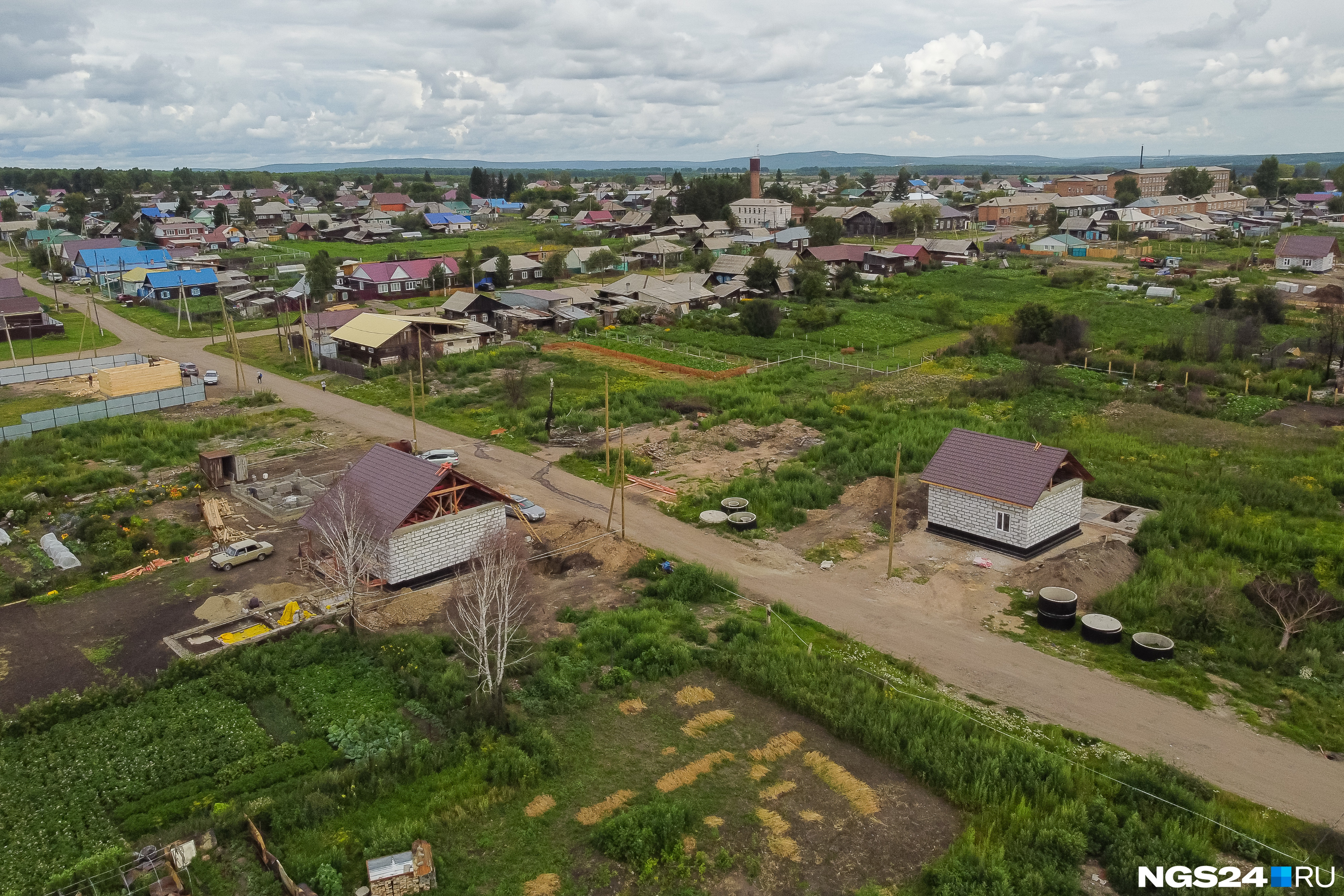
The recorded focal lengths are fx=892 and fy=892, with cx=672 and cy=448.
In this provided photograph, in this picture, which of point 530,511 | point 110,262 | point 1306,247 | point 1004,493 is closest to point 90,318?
point 110,262

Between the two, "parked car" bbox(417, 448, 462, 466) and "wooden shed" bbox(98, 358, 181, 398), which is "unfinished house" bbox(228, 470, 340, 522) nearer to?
"parked car" bbox(417, 448, 462, 466)

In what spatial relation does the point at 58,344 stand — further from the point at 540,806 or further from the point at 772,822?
the point at 772,822

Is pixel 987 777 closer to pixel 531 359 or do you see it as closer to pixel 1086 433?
pixel 1086 433

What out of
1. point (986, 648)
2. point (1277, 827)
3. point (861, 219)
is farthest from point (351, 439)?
point (861, 219)

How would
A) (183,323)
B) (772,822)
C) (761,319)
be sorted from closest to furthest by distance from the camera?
(772,822)
(761,319)
(183,323)

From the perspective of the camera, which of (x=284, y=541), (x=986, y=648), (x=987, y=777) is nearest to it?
(x=987, y=777)
